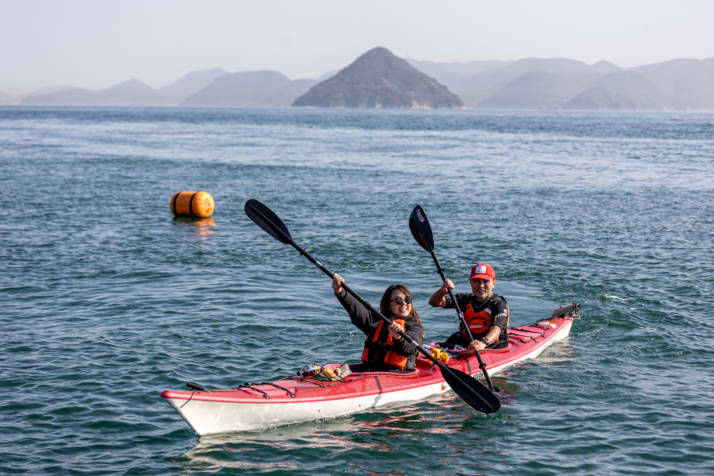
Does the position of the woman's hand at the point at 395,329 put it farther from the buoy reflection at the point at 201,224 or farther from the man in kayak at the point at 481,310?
the buoy reflection at the point at 201,224

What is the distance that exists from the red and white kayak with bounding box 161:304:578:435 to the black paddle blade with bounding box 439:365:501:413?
0.52m

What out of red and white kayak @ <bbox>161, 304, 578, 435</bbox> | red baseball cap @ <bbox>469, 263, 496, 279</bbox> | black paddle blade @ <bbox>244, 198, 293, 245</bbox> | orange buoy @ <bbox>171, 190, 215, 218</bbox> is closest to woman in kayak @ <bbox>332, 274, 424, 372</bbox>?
red and white kayak @ <bbox>161, 304, 578, 435</bbox>

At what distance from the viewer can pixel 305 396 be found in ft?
27.3

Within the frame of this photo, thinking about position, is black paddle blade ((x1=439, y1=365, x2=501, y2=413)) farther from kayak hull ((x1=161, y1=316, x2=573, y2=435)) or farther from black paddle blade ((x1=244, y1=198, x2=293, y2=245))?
black paddle blade ((x1=244, y1=198, x2=293, y2=245))

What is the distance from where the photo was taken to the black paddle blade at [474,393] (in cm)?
866

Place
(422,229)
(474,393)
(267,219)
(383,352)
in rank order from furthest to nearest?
1. (422,229)
2. (267,219)
3. (383,352)
4. (474,393)

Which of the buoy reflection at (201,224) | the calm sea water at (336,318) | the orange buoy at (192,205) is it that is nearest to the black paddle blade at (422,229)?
the calm sea water at (336,318)

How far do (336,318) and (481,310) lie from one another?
373 cm

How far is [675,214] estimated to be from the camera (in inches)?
938

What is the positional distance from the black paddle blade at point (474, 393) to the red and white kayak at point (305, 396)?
0.52 meters

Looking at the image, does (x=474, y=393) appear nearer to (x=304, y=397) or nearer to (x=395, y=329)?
(x=395, y=329)

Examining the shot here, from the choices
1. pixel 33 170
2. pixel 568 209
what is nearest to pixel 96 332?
pixel 568 209

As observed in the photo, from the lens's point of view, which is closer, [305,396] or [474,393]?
[305,396]

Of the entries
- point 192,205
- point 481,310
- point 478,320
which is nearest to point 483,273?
point 481,310
